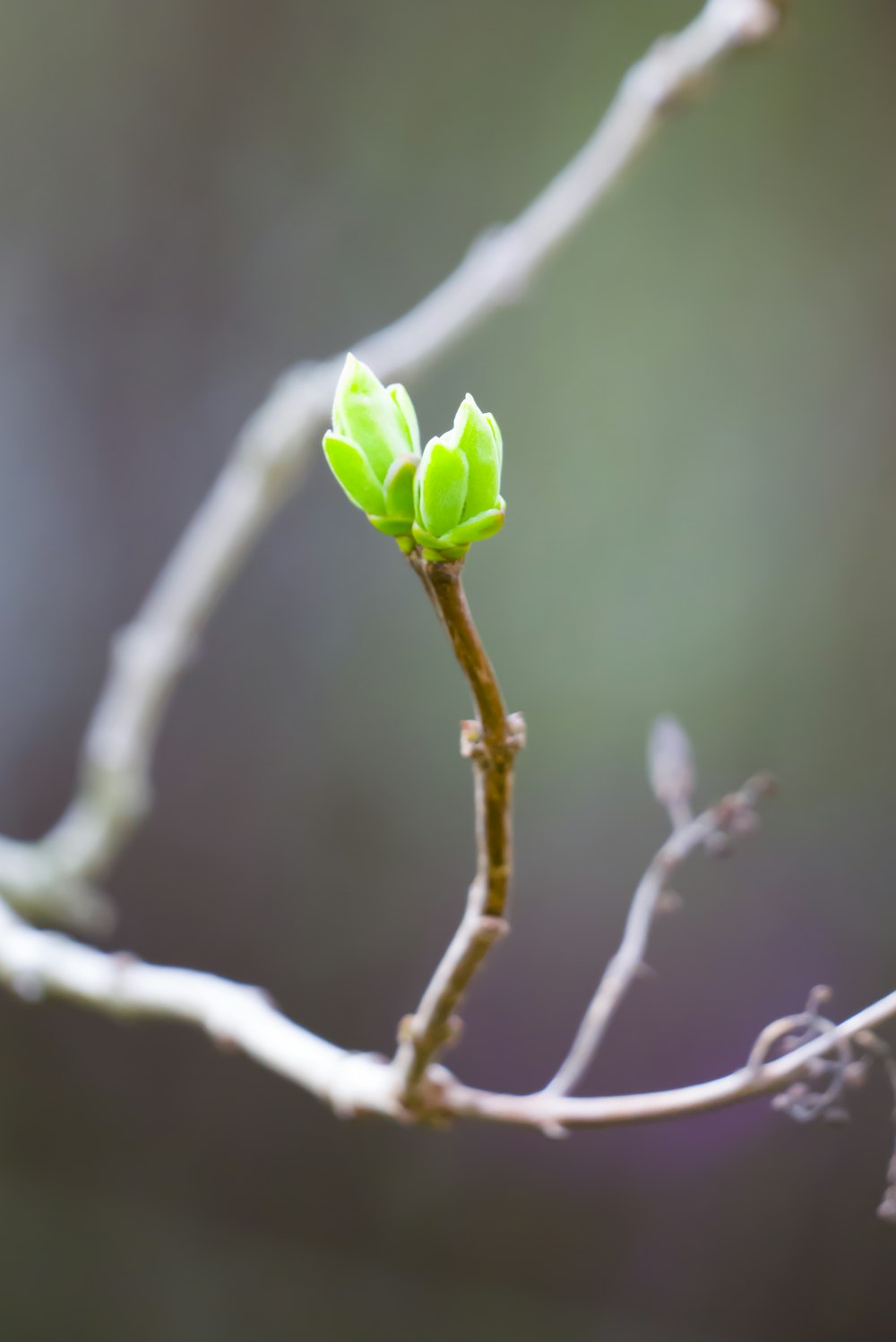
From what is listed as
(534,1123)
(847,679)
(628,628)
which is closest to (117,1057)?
(628,628)

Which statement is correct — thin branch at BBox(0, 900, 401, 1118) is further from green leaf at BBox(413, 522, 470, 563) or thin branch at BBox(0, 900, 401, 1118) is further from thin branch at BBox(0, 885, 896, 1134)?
green leaf at BBox(413, 522, 470, 563)

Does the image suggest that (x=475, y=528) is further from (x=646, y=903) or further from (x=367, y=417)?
(x=646, y=903)

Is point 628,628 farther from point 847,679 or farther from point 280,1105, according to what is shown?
point 280,1105

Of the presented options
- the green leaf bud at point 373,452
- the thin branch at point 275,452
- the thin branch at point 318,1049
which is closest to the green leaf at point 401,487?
the green leaf bud at point 373,452

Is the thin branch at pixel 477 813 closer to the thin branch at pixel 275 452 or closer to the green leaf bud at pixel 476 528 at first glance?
the green leaf bud at pixel 476 528

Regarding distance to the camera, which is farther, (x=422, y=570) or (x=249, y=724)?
(x=249, y=724)

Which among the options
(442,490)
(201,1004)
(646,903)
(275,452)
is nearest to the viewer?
(442,490)

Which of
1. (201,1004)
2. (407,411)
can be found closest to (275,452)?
(201,1004)
